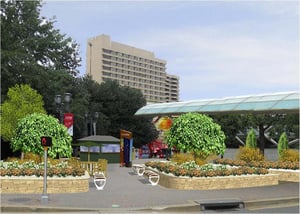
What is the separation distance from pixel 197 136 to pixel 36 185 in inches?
320

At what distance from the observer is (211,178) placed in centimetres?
1720

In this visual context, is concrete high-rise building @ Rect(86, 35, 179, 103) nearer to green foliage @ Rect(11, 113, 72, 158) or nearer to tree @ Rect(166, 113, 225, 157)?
tree @ Rect(166, 113, 225, 157)

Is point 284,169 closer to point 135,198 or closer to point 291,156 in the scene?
point 291,156

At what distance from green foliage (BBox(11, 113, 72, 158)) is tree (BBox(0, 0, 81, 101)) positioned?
18.8m

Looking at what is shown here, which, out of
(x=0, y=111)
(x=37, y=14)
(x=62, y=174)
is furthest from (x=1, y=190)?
(x=37, y=14)

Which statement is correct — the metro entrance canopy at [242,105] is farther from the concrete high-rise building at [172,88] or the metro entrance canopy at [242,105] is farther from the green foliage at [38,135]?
the concrete high-rise building at [172,88]

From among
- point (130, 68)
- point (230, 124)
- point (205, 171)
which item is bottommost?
point (205, 171)

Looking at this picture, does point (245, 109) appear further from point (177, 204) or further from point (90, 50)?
point (90, 50)

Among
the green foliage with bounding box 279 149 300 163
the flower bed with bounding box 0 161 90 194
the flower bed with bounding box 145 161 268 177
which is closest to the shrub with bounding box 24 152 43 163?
the flower bed with bounding box 0 161 90 194

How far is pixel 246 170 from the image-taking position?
18.4m

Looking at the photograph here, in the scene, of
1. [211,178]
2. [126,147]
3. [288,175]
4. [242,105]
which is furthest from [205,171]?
[242,105]

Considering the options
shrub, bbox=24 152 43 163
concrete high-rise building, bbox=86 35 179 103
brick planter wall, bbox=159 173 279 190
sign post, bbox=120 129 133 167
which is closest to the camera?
brick planter wall, bbox=159 173 279 190

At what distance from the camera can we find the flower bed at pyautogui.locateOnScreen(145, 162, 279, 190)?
56.0ft

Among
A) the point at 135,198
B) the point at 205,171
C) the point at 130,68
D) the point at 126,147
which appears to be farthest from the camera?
the point at 130,68
